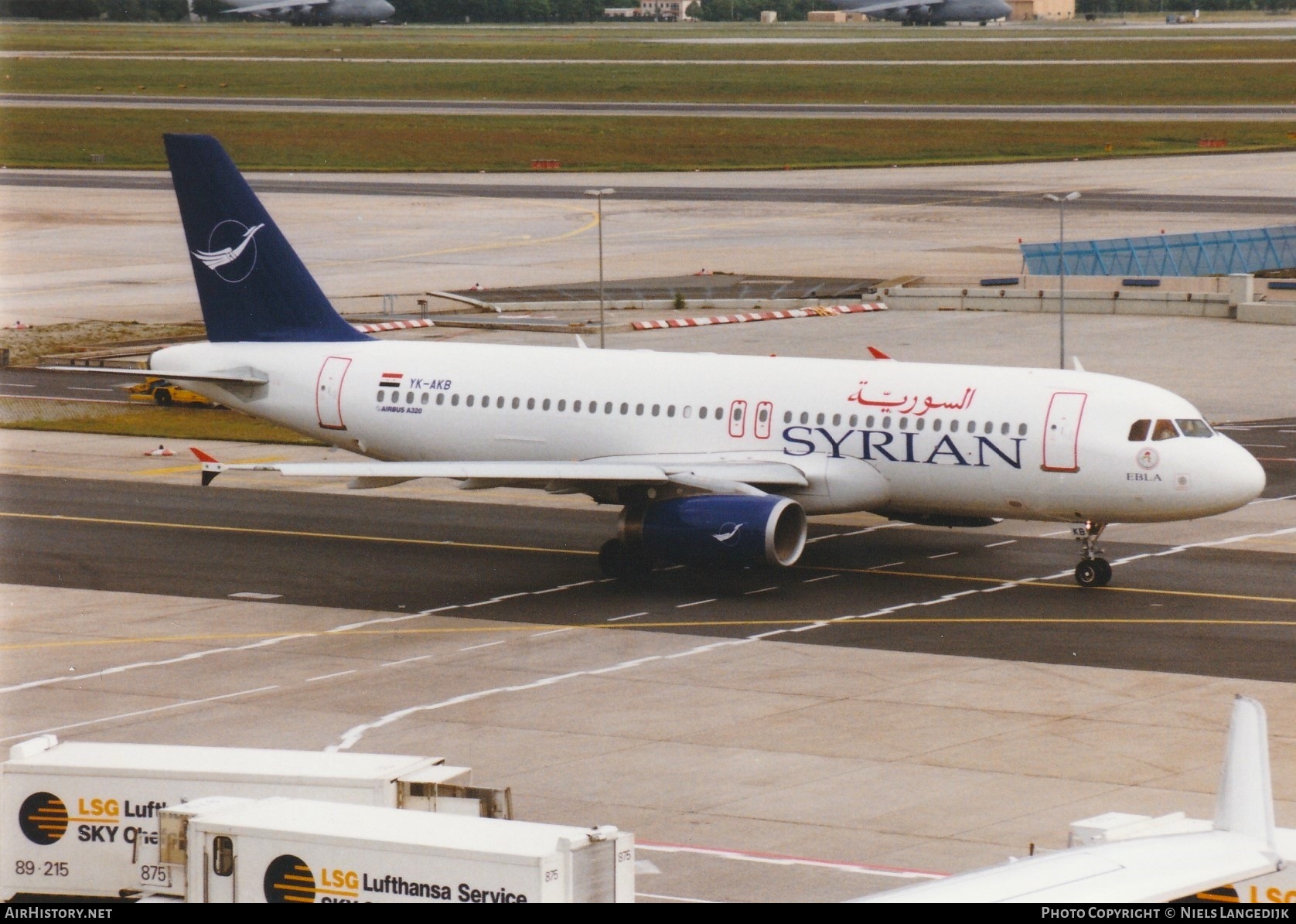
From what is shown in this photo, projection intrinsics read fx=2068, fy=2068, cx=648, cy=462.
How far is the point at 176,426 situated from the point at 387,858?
4689 cm

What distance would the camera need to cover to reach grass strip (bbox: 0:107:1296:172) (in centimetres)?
14525

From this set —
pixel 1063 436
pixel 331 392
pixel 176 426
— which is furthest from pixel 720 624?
pixel 176 426

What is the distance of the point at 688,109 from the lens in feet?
597

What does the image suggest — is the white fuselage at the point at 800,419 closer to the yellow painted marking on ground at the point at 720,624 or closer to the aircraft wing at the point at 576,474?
the aircraft wing at the point at 576,474

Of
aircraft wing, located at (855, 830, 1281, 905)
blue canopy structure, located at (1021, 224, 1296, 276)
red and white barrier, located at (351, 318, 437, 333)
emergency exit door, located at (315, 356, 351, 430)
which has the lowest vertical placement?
aircraft wing, located at (855, 830, 1281, 905)

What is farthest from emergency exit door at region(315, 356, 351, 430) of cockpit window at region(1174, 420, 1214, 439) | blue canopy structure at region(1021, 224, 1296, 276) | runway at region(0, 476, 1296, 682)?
blue canopy structure at region(1021, 224, 1296, 276)

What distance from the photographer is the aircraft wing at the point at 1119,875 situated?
46.4 ft

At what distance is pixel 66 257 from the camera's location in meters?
104

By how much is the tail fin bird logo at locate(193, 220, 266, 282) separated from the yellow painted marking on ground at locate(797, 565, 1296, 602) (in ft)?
50.3

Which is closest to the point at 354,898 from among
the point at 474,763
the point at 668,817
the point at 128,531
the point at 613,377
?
the point at 668,817

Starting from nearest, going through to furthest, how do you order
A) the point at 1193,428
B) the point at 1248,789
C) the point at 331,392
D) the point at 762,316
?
the point at 1248,789
the point at 1193,428
the point at 331,392
the point at 762,316

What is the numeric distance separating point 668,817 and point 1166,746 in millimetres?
8042

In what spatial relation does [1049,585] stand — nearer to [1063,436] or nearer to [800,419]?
[1063,436]

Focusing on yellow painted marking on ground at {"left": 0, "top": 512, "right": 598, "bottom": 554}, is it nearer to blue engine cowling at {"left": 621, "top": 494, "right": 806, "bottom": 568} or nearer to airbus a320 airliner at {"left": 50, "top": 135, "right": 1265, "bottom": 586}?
airbus a320 airliner at {"left": 50, "top": 135, "right": 1265, "bottom": 586}
